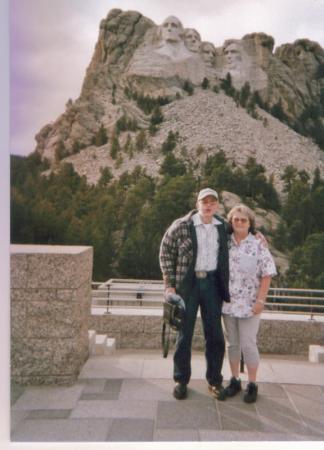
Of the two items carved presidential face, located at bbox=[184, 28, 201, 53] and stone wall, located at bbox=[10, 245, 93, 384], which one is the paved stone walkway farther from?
carved presidential face, located at bbox=[184, 28, 201, 53]

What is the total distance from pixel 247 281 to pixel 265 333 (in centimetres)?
287

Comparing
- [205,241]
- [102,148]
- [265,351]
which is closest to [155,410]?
[205,241]

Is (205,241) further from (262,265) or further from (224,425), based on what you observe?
(224,425)

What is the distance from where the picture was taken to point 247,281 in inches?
121

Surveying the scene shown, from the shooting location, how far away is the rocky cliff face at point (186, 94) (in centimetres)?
4762

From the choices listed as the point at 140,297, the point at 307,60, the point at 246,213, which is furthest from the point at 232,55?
the point at 246,213

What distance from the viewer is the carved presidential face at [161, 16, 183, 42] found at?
57.5 metres

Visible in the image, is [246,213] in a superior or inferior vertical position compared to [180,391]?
superior

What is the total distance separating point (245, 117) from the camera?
5369 centimetres

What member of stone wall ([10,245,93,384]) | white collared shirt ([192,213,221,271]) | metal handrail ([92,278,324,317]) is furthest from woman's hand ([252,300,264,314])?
metal handrail ([92,278,324,317])

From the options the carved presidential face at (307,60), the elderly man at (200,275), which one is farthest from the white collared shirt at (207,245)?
the carved presidential face at (307,60)

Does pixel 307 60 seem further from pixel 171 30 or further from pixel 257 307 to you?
pixel 257 307

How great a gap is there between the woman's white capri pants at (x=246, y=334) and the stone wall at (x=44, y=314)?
3.42 feet

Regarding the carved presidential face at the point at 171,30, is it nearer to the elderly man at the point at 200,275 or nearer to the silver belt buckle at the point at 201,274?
the elderly man at the point at 200,275
